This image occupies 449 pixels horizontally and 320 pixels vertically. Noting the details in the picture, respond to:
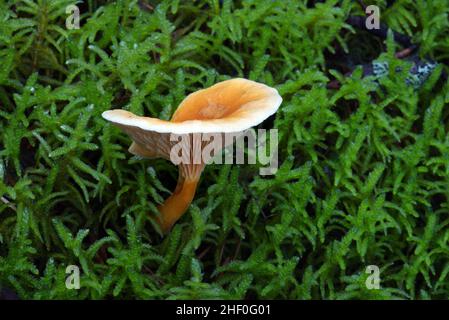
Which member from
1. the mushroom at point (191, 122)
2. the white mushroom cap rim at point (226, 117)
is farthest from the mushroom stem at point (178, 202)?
the white mushroom cap rim at point (226, 117)

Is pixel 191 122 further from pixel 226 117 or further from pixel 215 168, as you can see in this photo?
pixel 215 168

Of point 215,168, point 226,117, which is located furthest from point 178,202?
point 226,117

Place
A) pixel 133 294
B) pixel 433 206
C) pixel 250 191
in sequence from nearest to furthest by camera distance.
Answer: pixel 133 294
pixel 250 191
pixel 433 206

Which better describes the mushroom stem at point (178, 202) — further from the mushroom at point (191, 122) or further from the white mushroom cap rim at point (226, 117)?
the white mushroom cap rim at point (226, 117)

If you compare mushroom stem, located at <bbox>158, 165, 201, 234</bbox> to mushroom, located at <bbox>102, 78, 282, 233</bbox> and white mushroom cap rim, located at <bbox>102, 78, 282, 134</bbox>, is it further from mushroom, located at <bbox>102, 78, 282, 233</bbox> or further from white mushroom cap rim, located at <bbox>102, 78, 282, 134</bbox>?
white mushroom cap rim, located at <bbox>102, 78, 282, 134</bbox>

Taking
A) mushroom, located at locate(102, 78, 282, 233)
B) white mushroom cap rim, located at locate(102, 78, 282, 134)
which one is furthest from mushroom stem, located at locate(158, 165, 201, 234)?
white mushroom cap rim, located at locate(102, 78, 282, 134)

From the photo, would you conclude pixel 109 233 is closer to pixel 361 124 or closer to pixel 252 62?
pixel 252 62

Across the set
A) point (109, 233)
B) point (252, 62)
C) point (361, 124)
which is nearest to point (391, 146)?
point (361, 124)
